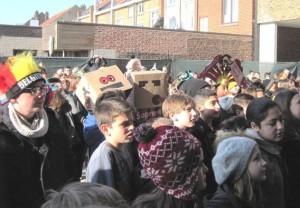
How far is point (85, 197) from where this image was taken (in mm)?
1263

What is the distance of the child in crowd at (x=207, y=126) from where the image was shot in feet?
13.6

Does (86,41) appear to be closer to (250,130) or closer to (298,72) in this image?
(298,72)

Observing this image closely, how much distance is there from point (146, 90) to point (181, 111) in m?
0.89

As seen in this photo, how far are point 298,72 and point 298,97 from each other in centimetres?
1496

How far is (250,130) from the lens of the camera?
363 cm

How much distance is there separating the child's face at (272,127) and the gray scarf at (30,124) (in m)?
1.78

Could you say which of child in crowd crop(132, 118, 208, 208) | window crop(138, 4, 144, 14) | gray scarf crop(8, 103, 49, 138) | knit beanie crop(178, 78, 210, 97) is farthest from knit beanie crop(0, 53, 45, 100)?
window crop(138, 4, 144, 14)

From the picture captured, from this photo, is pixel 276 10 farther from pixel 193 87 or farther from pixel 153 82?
pixel 153 82

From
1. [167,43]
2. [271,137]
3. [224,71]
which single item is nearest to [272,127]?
[271,137]

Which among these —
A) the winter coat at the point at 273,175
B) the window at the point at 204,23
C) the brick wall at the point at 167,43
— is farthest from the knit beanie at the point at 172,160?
the window at the point at 204,23

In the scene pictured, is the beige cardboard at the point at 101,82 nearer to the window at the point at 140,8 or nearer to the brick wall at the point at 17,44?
the brick wall at the point at 17,44

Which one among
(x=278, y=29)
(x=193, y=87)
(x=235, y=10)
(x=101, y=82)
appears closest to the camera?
(x=101, y=82)

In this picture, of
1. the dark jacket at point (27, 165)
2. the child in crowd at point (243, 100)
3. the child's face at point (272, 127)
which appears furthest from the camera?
the child in crowd at point (243, 100)

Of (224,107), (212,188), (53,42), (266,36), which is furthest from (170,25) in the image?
(212,188)
